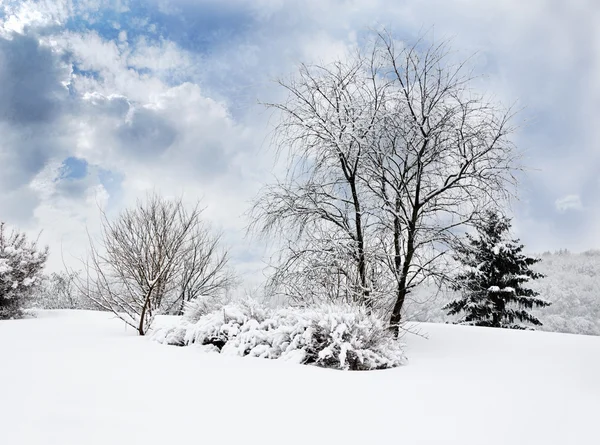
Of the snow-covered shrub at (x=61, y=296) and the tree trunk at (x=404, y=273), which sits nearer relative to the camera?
the tree trunk at (x=404, y=273)

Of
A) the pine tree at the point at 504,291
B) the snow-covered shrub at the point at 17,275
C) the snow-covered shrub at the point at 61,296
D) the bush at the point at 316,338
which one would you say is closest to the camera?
the bush at the point at 316,338

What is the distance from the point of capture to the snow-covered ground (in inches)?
104

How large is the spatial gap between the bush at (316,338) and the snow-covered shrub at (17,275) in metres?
9.73

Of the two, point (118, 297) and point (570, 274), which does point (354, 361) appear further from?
point (570, 274)

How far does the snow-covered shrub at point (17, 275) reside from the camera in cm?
1268

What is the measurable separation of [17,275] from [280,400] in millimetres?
13116

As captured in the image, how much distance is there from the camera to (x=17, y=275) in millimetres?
13125

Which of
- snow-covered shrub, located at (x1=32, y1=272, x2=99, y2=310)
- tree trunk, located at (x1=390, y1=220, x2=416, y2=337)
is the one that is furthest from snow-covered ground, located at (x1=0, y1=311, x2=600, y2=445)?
snow-covered shrub, located at (x1=32, y1=272, x2=99, y2=310)

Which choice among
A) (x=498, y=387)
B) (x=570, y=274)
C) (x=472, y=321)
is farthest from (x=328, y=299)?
(x=570, y=274)

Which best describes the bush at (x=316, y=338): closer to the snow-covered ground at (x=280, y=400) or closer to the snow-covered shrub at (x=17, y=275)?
the snow-covered ground at (x=280, y=400)

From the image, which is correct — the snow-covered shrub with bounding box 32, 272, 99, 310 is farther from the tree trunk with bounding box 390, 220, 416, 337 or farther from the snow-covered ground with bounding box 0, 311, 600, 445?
the tree trunk with bounding box 390, 220, 416, 337

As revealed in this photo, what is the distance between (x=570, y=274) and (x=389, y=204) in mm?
13776

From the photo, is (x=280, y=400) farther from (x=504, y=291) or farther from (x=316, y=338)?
(x=504, y=291)

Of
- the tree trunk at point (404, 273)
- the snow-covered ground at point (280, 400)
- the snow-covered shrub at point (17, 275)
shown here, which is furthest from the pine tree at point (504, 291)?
the snow-covered shrub at point (17, 275)
